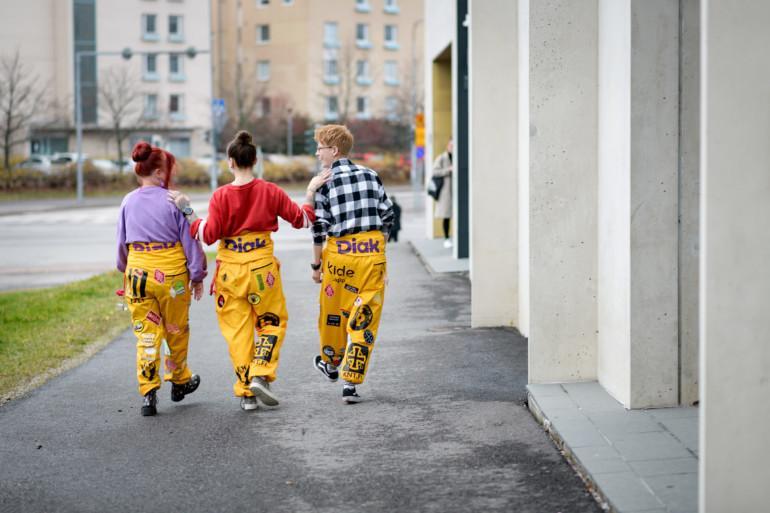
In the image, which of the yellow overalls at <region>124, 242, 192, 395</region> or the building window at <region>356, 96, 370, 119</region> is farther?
the building window at <region>356, 96, 370, 119</region>

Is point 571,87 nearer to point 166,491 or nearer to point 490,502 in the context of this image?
point 490,502

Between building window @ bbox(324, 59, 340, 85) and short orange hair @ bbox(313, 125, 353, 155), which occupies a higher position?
building window @ bbox(324, 59, 340, 85)

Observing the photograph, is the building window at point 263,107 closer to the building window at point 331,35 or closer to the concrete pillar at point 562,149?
the building window at point 331,35

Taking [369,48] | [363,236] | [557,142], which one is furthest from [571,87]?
[369,48]

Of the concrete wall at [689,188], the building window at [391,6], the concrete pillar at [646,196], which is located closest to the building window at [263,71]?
the building window at [391,6]

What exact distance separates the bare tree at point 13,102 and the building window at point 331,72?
2225cm

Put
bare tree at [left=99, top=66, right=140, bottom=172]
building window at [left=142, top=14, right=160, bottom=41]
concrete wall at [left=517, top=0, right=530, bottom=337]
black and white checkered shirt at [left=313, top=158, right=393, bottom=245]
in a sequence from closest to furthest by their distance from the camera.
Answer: black and white checkered shirt at [left=313, top=158, right=393, bottom=245] → concrete wall at [left=517, top=0, right=530, bottom=337] → bare tree at [left=99, top=66, right=140, bottom=172] → building window at [left=142, top=14, right=160, bottom=41]

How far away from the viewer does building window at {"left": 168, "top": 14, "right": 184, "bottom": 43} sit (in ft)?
270

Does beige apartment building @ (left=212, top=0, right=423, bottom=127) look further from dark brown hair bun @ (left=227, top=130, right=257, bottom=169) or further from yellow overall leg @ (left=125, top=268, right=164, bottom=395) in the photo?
yellow overall leg @ (left=125, top=268, right=164, bottom=395)

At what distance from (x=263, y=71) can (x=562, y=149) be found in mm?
87814

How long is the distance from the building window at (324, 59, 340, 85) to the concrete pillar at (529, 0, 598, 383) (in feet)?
270

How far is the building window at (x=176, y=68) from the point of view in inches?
3297

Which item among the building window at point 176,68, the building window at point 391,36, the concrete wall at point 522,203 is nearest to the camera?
the concrete wall at point 522,203

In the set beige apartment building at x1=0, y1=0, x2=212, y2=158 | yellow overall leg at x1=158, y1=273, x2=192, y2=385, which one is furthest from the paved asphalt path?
beige apartment building at x1=0, y1=0, x2=212, y2=158
